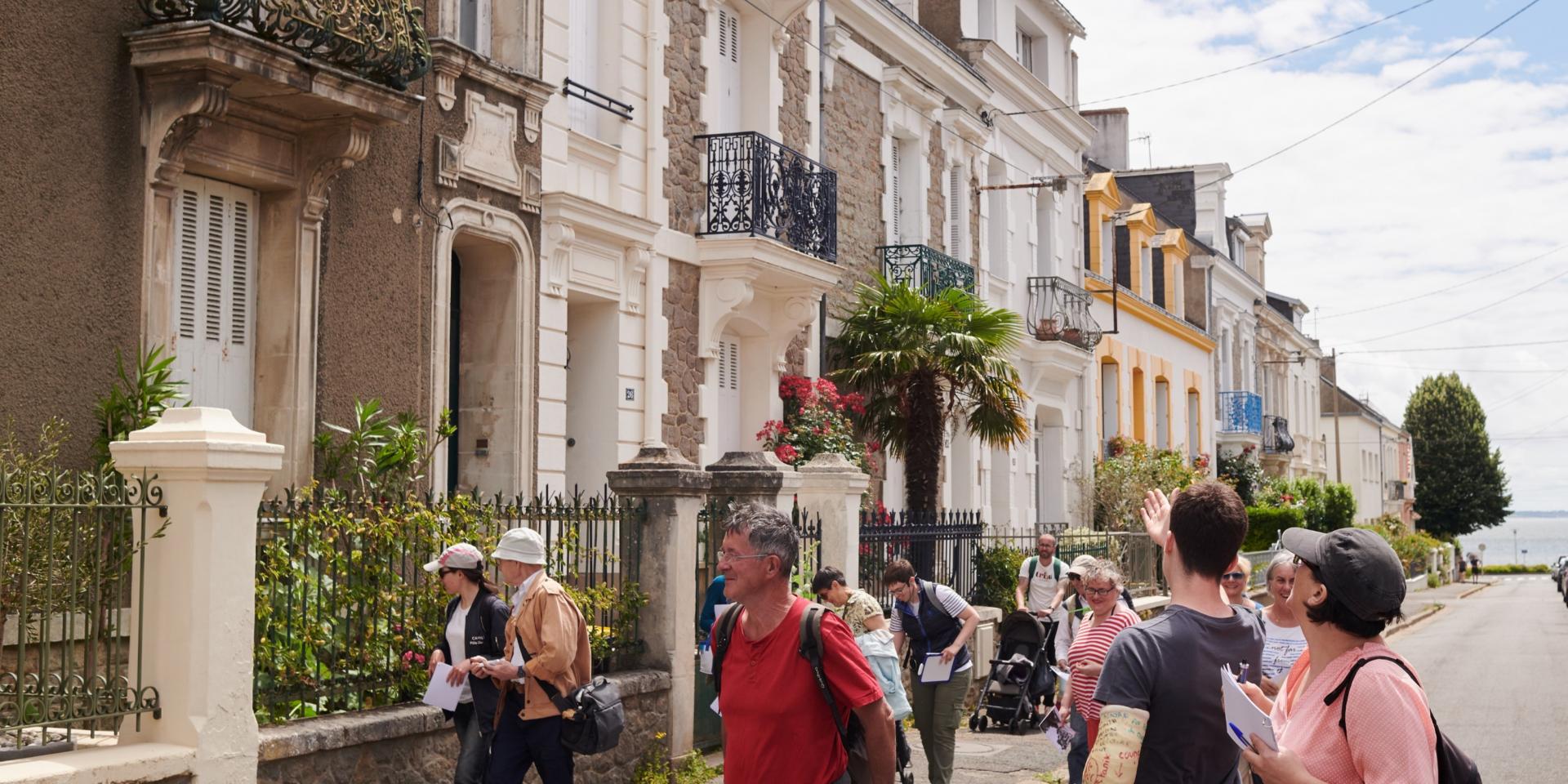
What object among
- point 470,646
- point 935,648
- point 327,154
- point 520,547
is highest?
point 327,154

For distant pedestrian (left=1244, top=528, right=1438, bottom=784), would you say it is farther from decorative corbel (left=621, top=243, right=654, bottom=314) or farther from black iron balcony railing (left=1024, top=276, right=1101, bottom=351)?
black iron balcony railing (left=1024, top=276, right=1101, bottom=351)

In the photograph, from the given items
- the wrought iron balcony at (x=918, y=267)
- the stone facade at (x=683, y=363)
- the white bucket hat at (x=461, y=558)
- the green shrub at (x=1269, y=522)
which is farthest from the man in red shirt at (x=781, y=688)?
the green shrub at (x=1269, y=522)

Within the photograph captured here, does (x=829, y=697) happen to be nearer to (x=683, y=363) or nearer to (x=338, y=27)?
(x=338, y=27)

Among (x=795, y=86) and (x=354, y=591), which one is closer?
(x=354, y=591)

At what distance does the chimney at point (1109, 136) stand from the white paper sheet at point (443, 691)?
36.4m

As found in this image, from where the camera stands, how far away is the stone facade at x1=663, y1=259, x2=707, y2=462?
15.6 meters

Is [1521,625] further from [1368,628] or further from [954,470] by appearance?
[1368,628]

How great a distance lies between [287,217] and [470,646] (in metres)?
4.72

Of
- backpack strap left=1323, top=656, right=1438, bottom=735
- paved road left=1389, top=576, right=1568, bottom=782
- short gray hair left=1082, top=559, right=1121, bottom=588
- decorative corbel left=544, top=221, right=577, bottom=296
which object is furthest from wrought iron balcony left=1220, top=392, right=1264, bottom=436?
backpack strap left=1323, top=656, right=1438, bottom=735

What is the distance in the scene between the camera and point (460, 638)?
7.67 metres

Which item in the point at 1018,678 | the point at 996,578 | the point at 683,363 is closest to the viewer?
the point at 1018,678

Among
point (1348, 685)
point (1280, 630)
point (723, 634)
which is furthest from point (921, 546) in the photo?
point (1348, 685)

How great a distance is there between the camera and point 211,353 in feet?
35.1

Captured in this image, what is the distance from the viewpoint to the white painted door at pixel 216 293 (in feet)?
34.3
